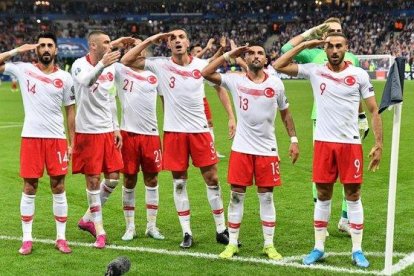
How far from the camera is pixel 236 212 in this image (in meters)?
7.54

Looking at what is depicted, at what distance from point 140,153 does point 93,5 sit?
67421mm

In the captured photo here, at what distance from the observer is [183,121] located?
8055 millimetres

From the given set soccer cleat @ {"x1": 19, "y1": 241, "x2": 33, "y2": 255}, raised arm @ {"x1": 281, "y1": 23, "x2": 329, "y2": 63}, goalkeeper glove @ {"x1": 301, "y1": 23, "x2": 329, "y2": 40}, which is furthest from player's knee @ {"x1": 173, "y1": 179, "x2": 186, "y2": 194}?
goalkeeper glove @ {"x1": 301, "y1": 23, "x2": 329, "y2": 40}

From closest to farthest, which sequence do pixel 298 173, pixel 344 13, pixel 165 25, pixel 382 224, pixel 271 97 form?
pixel 271 97 < pixel 382 224 < pixel 298 173 < pixel 344 13 < pixel 165 25

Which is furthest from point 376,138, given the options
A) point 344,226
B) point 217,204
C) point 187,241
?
point 187,241

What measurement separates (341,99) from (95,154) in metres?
3.01

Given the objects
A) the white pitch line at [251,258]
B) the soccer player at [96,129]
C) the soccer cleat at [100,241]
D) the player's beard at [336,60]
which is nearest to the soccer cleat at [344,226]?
the white pitch line at [251,258]

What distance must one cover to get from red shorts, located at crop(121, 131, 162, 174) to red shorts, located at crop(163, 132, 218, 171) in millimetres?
289

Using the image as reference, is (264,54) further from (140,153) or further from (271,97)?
(140,153)

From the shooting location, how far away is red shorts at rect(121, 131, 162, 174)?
8.33 metres

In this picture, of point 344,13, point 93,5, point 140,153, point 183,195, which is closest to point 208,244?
point 183,195

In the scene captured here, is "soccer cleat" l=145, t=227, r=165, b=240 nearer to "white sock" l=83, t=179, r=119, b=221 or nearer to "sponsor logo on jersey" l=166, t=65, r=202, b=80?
"white sock" l=83, t=179, r=119, b=221

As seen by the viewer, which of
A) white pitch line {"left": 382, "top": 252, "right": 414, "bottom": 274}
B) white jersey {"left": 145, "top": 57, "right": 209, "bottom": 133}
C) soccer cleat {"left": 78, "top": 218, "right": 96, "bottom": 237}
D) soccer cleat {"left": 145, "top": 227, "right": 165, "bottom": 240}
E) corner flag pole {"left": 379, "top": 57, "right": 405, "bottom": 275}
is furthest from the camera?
soccer cleat {"left": 78, "top": 218, "right": 96, "bottom": 237}

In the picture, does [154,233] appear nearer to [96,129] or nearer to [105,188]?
[105,188]
